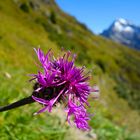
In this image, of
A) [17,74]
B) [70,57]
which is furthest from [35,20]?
[70,57]

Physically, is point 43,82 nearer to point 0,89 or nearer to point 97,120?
point 0,89

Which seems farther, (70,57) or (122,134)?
(122,134)

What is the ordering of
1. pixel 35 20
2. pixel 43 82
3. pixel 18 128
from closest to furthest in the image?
pixel 43 82 < pixel 18 128 < pixel 35 20

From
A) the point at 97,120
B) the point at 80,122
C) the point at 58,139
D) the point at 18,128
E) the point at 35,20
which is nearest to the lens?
the point at 80,122

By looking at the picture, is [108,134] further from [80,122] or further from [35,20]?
[35,20]

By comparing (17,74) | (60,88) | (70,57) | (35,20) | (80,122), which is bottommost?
(80,122)

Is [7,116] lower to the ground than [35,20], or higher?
lower

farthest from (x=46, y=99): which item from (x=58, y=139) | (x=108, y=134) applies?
(x=108, y=134)
